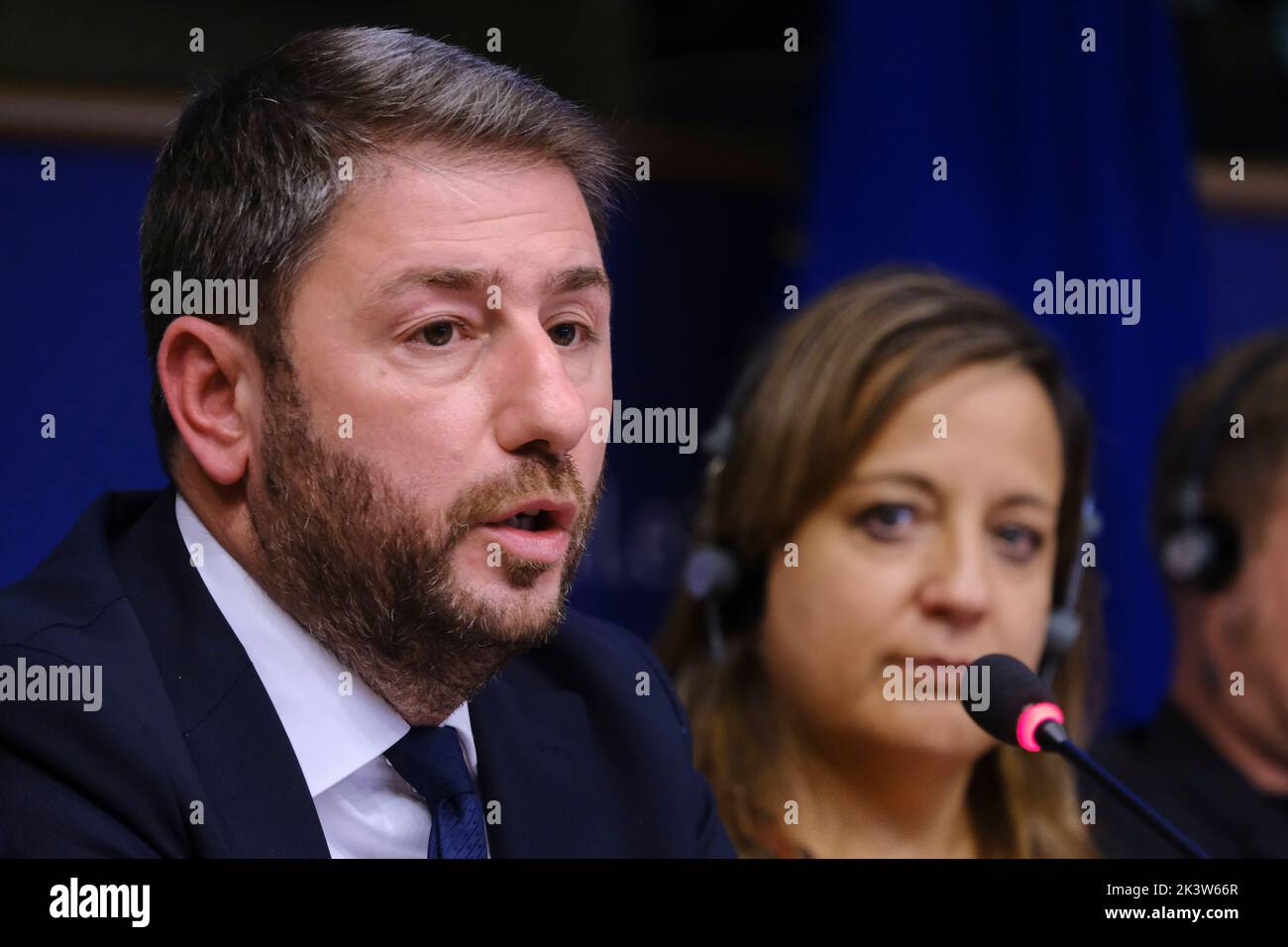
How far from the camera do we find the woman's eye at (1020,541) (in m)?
1.93

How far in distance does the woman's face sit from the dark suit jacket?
231 millimetres

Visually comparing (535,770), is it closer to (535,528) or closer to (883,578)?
(535,528)

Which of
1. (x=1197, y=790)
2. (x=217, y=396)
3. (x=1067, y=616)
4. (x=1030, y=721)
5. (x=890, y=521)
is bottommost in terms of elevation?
(x=1197, y=790)

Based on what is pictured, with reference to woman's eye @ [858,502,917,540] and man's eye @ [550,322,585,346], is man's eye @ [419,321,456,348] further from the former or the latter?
woman's eye @ [858,502,917,540]

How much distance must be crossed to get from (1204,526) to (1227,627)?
14cm

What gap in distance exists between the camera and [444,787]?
5.30 feet

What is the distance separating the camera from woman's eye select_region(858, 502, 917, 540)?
192cm

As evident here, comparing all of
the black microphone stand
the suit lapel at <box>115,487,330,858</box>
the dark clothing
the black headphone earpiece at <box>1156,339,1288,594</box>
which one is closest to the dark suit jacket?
the suit lapel at <box>115,487,330,858</box>

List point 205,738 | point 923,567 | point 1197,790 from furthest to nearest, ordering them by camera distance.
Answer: point 1197,790
point 923,567
point 205,738

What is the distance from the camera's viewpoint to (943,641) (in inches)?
74.4

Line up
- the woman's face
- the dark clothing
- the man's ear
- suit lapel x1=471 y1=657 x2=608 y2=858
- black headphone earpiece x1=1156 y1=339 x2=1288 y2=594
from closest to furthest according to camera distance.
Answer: the man's ear → suit lapel x1=471 y1=657 x2=608 y2=858 → the woman's face → the dark clothing → black headphone earpiece x1=1156 y1=339 x2=1288 y2=594

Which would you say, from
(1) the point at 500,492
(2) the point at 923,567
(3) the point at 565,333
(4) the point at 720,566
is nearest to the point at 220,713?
(1) the point at 500,492

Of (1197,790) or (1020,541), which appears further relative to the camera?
(1197,790)
